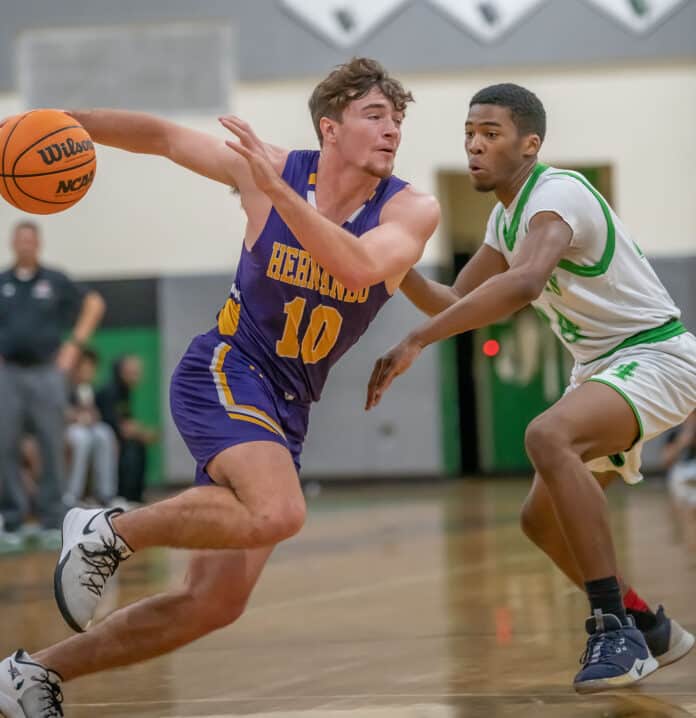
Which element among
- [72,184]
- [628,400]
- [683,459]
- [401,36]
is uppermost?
[401,36]

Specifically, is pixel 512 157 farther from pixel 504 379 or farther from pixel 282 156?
pixel 504 379

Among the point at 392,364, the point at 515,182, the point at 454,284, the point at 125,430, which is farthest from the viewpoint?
the point at 125,430

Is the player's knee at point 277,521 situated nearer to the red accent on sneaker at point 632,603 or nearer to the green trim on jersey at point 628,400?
the green trim on jersey at point 628,400

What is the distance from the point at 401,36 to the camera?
15594mm

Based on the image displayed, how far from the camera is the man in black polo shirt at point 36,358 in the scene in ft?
30.4

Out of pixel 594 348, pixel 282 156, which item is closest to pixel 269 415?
pixel 282 156

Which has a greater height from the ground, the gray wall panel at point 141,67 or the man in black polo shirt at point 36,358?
the gray wall panel at point 141,67

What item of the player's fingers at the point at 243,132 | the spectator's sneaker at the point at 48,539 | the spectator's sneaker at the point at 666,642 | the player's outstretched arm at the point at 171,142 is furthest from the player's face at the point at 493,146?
the spectator's sneaker at the point at 48,539

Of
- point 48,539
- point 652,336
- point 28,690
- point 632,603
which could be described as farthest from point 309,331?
point 48,539

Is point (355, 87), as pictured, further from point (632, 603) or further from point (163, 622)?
point (632, 603)

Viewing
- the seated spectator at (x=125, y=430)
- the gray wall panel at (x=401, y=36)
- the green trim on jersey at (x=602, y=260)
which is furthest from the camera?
the gray wall panel at (x=401, y=36)

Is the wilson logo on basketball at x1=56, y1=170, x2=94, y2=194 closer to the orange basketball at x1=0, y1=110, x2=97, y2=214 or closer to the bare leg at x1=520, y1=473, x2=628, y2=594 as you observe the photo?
the orange basketball at x1=0, y1=110, x2=97, y2=214

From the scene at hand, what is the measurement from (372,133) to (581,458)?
3.73 feet

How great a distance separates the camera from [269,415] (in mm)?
3828
